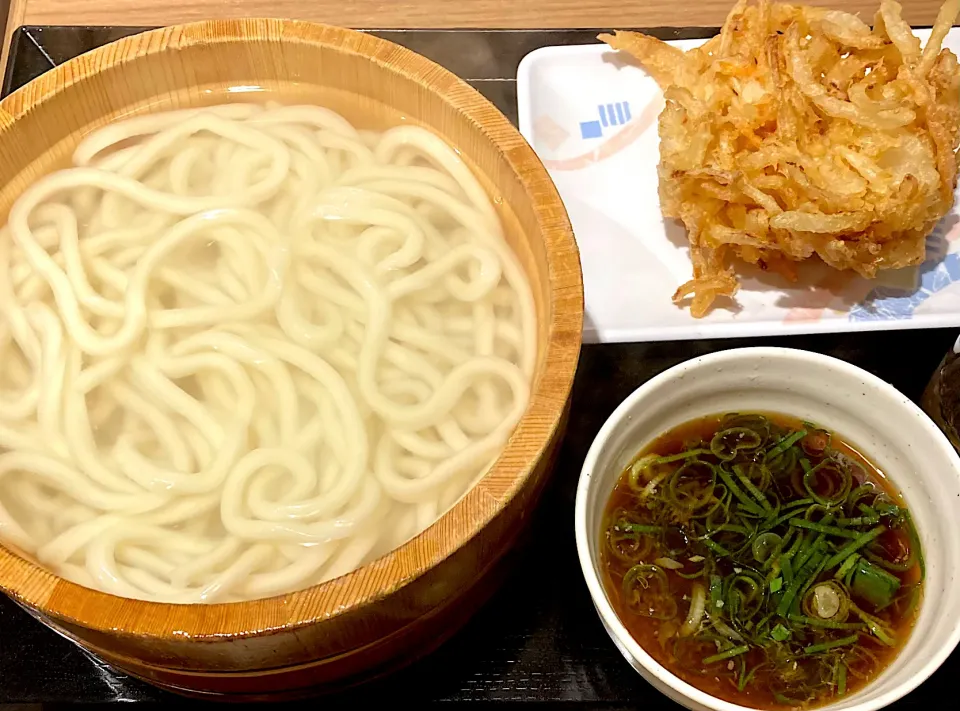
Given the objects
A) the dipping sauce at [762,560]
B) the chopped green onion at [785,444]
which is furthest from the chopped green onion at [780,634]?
the chopped green onion at [785,444]

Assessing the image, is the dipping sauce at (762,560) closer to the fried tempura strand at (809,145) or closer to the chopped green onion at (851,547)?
the chopped green onion at (851,547)

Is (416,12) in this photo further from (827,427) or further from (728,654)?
(728,654)

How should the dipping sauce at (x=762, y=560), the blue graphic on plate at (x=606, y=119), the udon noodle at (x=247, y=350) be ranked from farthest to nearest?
the blue graphic on plate at (x=606, y=119)
the dipping sauce at (x=762, y=560)
the udon noodle at (x=247, y=350)

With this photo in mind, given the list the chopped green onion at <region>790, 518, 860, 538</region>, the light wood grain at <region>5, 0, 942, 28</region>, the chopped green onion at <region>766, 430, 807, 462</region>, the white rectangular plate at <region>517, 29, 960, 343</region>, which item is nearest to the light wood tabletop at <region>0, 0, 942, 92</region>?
the light wood grain at <region>5, 0, 942, 28</region>

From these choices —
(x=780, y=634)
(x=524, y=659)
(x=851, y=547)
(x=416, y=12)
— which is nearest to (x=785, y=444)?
(x=851, y=547)

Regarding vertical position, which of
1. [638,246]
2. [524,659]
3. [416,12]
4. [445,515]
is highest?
[416,12]

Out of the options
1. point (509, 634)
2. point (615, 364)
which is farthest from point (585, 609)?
point (615, 364)
